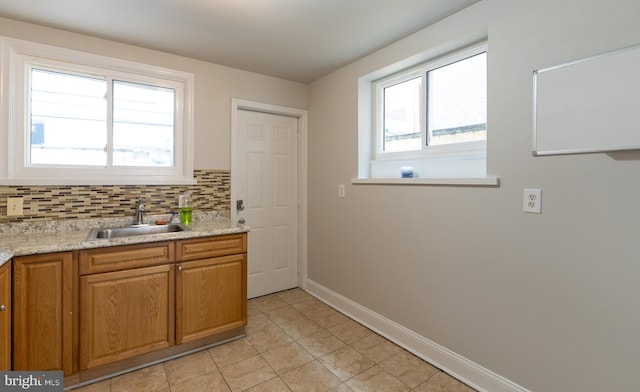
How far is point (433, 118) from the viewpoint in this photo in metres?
2.29

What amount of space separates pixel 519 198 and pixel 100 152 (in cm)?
290

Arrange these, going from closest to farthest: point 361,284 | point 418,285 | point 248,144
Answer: point 418,285 < point 361,284 < point 248,144

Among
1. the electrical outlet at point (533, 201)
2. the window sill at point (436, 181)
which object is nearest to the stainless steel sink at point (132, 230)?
the window sill at point (436, 181)

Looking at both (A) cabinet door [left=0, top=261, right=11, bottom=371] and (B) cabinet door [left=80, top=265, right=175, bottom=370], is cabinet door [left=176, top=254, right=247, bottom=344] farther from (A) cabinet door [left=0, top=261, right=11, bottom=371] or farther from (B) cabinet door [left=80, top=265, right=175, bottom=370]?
(A) cabinet door [left=0, top=261, right=11, bottom=371]

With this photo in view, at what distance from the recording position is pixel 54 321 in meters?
1.73

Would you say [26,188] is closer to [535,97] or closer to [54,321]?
[54,321]

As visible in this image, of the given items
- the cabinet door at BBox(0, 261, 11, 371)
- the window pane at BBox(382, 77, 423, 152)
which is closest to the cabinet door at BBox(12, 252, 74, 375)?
the cabinet door at BBox(0, 261, 11, 371)

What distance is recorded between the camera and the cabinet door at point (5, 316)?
1474mm

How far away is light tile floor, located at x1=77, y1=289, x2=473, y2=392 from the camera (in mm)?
1828

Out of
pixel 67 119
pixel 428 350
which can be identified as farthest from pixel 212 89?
pixel 428 350

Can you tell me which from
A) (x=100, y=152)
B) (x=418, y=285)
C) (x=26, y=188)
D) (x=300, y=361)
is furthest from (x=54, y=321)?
(x=418, y=285)

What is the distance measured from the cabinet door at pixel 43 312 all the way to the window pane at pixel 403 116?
2.38m

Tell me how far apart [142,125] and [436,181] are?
2.37 meters

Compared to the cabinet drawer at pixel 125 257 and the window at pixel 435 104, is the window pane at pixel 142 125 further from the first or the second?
the window at pixel 435 104
